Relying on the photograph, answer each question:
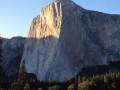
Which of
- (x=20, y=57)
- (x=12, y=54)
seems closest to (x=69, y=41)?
(x=20, y=57)

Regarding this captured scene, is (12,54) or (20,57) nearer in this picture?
(20,57)

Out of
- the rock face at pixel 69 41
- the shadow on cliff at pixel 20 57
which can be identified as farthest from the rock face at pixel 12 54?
the rock face at pixel 69 41

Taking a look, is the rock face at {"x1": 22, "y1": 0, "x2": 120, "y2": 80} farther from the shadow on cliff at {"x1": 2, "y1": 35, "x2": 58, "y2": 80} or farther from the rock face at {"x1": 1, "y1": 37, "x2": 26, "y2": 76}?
the rock face at {"x1": 1, "y1": 37, "x2": 26, "y2": 76}

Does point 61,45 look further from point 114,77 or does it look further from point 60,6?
point 114,77

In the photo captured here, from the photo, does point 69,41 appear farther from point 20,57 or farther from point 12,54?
point 12,54

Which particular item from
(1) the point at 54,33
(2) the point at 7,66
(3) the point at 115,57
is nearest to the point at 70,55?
(1) the point at 54,33

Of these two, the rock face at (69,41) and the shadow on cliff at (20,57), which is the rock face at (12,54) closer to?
the shadow on cliff at (20,57)

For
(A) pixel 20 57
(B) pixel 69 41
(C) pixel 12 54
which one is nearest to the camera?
(B) pixel 69 41
